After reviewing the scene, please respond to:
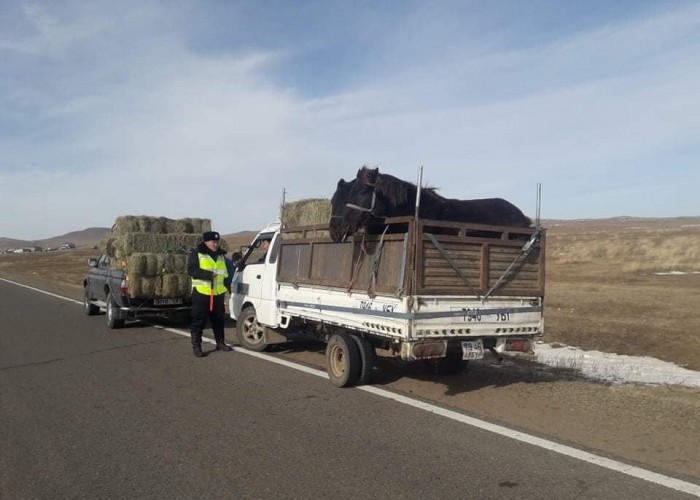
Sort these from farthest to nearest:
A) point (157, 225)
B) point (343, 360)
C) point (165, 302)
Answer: point (157, 225) → point (165, 302) → point (343, 360)

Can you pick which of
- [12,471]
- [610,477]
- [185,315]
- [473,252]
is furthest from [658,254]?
[12,471]

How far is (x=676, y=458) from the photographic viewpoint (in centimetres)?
500

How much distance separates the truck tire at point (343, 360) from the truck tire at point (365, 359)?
4cm

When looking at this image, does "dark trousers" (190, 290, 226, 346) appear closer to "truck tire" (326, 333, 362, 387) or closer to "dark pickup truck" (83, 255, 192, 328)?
"truck tire" (326, 333, 362, 387)

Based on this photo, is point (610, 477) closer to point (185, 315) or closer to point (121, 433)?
point (121, 433)

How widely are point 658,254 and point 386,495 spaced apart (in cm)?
2905

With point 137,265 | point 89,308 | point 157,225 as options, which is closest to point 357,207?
point 137,265

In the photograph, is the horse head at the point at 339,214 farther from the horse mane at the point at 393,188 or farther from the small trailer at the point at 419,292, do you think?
the horse mane at the point at 393,188

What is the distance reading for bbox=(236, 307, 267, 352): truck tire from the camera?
33.2 ft

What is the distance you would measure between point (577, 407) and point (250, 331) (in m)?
5.53

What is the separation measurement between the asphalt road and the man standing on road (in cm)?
124

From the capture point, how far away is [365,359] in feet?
24.3

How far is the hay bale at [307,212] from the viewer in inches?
393

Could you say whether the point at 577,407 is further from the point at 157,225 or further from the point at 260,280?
the point at 157,225
